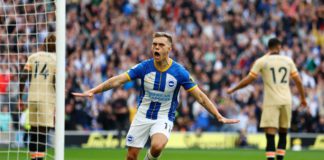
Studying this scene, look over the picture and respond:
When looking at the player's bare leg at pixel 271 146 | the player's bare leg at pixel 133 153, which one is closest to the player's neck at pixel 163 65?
the player's bare leg at pixel 133 153

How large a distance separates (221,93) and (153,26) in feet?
12.8

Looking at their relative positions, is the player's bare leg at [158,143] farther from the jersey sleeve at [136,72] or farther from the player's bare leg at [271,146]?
the player's bare leg at [271,146]

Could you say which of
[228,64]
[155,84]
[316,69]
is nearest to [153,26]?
[228,64]

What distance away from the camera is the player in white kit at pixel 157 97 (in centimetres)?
1263

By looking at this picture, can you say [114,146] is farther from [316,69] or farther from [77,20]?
[316,69]

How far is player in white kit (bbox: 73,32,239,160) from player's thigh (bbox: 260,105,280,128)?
13.4 ft

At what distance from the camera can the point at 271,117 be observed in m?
16.6

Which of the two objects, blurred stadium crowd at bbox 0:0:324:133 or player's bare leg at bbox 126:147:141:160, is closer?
player's bare leg at bbox 126:147:141:160

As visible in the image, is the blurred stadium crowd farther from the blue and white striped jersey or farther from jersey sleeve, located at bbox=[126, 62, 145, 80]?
jersey sleeve, located at bbox=[126, 62, 145, 80]

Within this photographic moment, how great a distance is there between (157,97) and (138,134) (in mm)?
559

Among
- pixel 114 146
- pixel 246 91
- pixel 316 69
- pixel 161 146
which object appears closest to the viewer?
pixel 161 146

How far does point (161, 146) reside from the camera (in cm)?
1255

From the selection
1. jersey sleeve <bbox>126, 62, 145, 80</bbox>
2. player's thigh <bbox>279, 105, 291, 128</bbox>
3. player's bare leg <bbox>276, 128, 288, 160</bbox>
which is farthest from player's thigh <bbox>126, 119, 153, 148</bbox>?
player's thigh <bbox>279, 105, 291, 128</bbox>

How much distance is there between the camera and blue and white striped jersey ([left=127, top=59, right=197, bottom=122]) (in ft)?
41.8
